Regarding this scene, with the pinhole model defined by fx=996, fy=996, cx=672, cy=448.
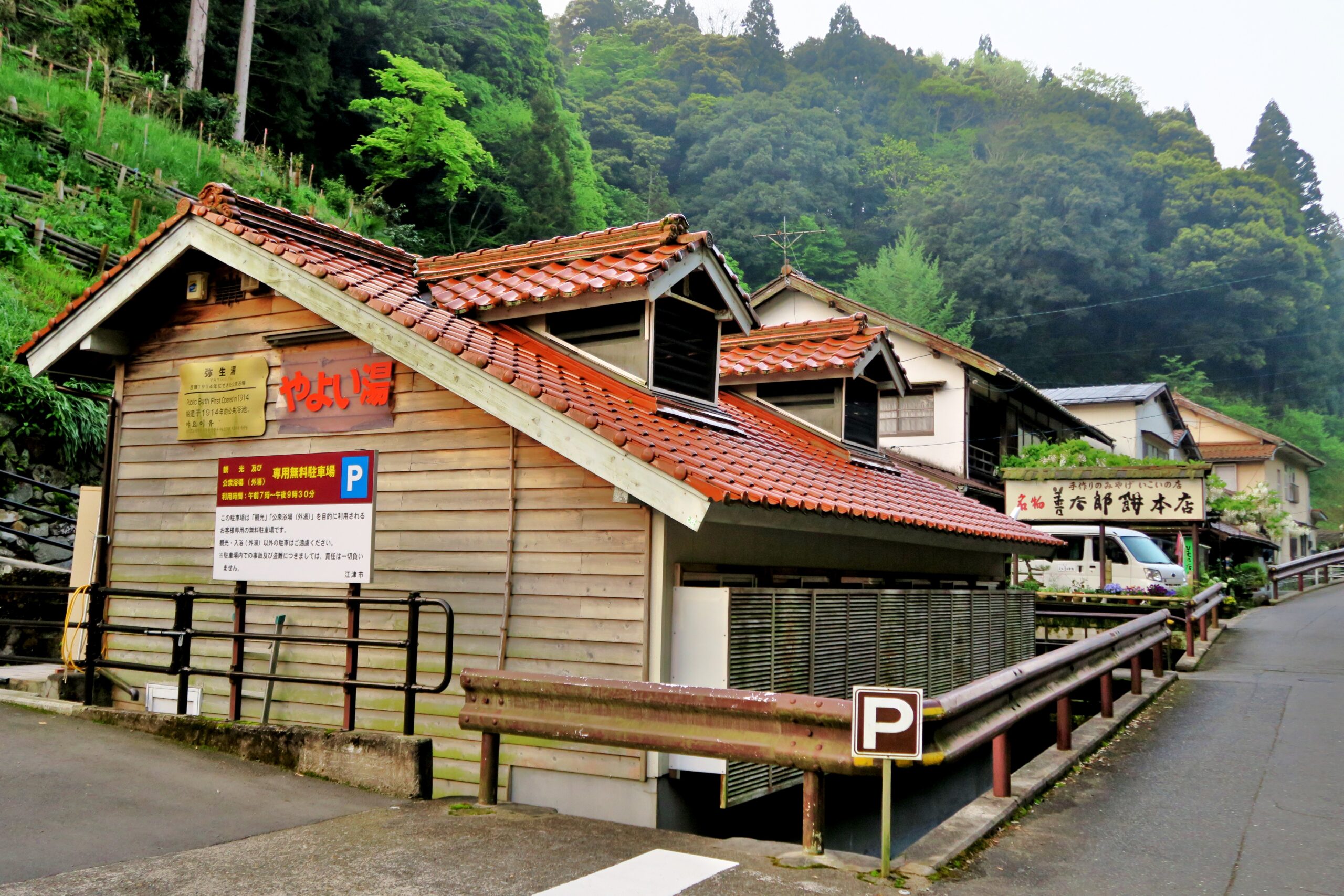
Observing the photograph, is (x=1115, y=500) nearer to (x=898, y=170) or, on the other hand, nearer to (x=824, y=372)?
(x=824, y=372)

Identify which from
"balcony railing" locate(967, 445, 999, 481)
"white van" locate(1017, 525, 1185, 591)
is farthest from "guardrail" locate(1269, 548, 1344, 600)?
"balcony railing" locate(967, 445, 999, 481)

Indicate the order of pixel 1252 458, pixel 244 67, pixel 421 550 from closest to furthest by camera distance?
pixel 421 550
pixel 244 67
pixel 1252 458

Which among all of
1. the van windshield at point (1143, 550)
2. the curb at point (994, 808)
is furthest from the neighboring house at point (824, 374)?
the van windshield at point (1143, 550)

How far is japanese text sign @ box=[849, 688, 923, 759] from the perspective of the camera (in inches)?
174

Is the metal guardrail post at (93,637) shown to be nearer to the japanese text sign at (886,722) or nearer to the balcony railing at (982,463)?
the japanese text sign at (886,722)

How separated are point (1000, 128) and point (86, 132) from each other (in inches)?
2445

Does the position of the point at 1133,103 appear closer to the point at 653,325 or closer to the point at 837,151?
the point at 837,151

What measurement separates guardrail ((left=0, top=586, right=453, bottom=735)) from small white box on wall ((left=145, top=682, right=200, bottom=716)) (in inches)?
22.1

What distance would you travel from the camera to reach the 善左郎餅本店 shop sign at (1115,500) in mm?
20562

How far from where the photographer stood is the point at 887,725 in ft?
14.6

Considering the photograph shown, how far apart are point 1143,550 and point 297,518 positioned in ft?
80.3

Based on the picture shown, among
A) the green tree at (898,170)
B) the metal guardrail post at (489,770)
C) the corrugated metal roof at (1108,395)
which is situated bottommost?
the metal guardrail post at (489,770)

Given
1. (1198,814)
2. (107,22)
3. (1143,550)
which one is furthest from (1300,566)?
(107,22)

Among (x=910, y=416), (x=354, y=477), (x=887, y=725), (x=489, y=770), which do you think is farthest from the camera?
(x=910, y=416)
